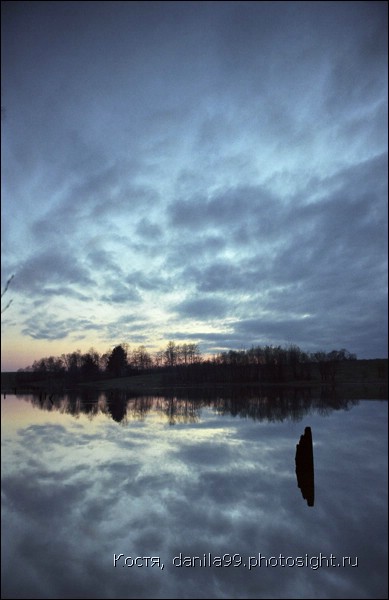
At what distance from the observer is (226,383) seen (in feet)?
484

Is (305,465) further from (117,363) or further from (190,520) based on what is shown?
(117,363)

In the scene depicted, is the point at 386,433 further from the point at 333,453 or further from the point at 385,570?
the point at 385,570

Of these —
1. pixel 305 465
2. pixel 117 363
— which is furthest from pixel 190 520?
pixel 117 363

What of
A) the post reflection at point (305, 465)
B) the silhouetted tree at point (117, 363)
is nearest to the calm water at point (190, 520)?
the post reflection at point (305, 465)

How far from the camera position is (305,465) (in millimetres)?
20703

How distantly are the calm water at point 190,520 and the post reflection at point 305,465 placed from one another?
553 mm

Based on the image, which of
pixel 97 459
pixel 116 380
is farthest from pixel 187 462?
pixel 116 380

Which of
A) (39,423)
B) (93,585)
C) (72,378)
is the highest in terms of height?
(93,585)

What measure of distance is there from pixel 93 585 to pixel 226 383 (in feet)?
455

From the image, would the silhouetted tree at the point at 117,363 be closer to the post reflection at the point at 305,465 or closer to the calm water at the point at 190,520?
the calm water at the point at 190,520

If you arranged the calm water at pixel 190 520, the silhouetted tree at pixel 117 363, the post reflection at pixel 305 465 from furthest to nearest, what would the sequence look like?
the silhouetted tree at pixel 117 363 → the post reflection at pixel 305 465 → the calm water at pixel 190 520

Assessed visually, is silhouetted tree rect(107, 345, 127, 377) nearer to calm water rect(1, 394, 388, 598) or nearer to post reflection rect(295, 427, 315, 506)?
calm water rect(1, 394, 388, 598)

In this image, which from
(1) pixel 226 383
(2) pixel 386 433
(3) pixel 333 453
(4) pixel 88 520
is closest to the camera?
(4) pixel 88 520

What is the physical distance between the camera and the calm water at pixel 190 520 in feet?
39.4
